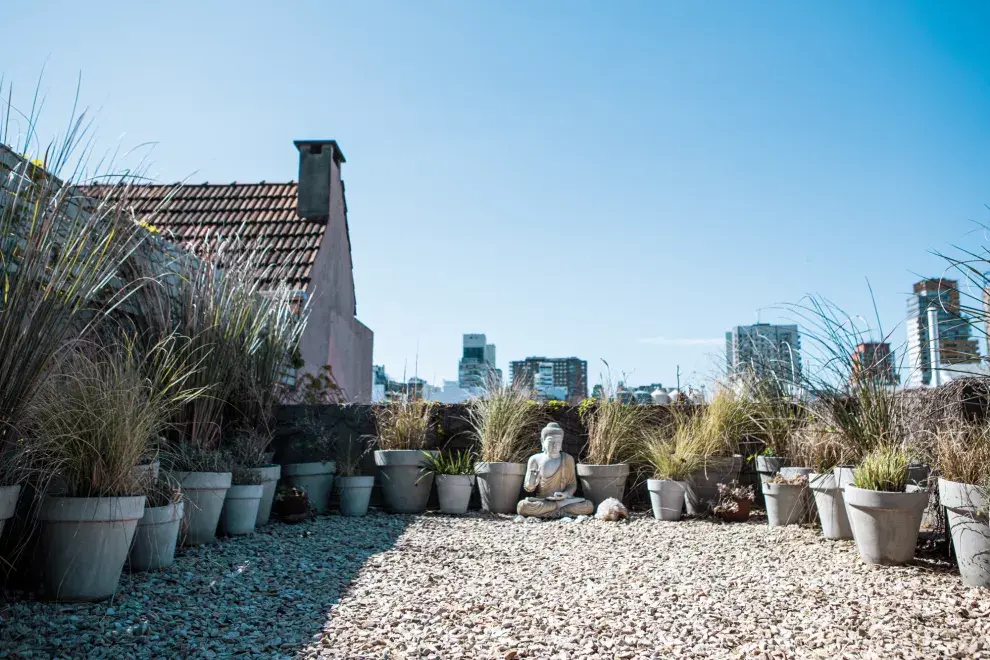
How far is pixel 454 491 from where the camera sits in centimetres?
614

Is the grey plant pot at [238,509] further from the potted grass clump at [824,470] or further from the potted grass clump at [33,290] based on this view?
the potted grass clump at [824,470]

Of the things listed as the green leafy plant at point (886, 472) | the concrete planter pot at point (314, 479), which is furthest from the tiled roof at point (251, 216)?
the green leafy plant at point (886, 472)

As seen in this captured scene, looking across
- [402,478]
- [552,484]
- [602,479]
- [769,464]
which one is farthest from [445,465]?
[769,464]

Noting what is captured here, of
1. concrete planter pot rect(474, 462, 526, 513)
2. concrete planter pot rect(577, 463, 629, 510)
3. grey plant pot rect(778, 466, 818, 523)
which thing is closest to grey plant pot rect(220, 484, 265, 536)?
concrete planter pot rect(474, 462, 526, 513)

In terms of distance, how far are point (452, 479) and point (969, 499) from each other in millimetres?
3756

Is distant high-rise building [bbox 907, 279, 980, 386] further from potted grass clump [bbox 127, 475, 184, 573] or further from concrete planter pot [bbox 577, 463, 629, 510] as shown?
potted grass clump [bbox 127, 475, 184, 573]

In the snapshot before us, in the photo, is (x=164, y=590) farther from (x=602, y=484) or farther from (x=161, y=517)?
(x=602, y=484)

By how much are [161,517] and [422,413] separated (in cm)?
323

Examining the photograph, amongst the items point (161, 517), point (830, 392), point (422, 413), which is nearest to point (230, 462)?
point (161, 517)

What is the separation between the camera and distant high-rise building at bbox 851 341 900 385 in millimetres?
4473

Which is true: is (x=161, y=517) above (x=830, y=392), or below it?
below

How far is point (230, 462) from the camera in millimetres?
4699

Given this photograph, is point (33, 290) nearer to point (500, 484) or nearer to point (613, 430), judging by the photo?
point (500, 484)

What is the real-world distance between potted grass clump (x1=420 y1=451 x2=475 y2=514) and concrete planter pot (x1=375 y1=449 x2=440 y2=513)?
9 cm
